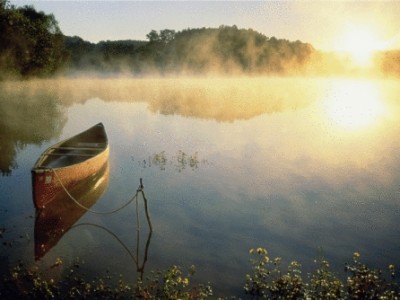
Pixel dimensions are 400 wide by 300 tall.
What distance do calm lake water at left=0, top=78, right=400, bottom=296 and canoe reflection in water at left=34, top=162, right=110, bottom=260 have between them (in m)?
0.28

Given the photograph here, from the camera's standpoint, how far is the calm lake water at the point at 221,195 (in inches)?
461

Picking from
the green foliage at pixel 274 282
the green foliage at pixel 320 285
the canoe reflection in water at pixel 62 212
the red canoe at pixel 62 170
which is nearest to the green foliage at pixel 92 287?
the green foliage at pixel 274 282

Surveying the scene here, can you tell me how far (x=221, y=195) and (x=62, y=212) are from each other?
24.6 feet

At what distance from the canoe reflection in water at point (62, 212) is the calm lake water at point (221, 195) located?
0.91 feet

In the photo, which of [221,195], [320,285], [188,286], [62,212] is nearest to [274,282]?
[320,285]

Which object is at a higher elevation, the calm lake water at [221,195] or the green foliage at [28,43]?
the green foliage at [28,43]

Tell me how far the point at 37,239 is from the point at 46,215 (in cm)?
205

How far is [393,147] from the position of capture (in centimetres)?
2736

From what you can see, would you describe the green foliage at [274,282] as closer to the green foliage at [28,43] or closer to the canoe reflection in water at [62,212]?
the canoe reflection in water at [62,212]

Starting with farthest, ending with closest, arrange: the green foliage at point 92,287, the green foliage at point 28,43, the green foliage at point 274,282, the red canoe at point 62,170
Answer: the green foliage at point 28,43, the red canoe at point 62,170, the green foliage at point 274,282, the green foliage at point 92,287

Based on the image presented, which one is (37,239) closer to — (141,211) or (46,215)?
(46,215)

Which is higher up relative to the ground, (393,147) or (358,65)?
(358,65)

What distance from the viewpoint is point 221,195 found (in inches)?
681

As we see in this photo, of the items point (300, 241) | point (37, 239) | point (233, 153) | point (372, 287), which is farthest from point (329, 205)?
point (37, 239)
